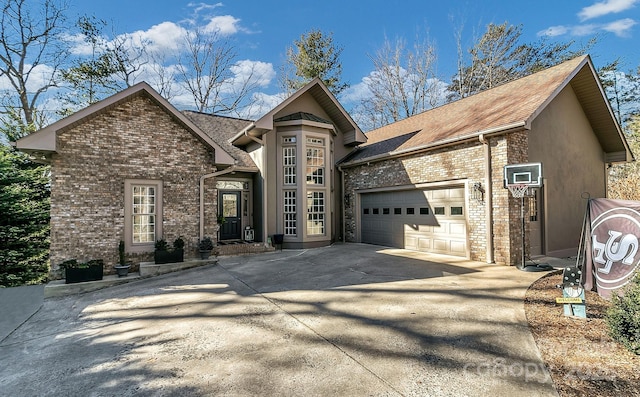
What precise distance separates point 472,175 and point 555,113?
3.92 m

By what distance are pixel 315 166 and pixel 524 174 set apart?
7.29 metres

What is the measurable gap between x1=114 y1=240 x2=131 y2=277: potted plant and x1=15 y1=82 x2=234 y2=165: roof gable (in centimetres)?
305

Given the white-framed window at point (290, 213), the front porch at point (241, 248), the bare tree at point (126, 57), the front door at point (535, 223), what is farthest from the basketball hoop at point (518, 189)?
the bare tree at point (126, 57)

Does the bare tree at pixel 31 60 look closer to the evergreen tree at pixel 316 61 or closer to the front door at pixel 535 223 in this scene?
the evergreen tree at pixel 316 61

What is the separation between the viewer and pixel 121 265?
342 inches

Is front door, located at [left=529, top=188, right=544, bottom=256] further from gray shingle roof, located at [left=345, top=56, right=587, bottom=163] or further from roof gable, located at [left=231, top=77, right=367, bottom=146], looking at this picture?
roof gable, located at [left=231, top=77, right=367, bottom=146]

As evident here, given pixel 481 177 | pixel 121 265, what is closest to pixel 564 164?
pixel 481 177

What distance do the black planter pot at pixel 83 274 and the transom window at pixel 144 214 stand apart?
4.26ft

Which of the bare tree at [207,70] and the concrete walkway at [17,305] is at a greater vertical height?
the bare tree at [207,70]

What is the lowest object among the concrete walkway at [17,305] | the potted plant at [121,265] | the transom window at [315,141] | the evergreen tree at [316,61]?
the concrete walkway at [17,305]

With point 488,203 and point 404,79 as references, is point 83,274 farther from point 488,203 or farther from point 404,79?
point 404,79

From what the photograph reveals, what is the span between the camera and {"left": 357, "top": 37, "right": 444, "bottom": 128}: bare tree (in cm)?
2441

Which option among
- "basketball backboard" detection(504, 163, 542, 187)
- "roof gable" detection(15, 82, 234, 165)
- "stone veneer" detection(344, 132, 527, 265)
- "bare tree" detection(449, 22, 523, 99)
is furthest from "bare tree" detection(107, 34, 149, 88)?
"bare tree" detection(449, 22, 523, 99)

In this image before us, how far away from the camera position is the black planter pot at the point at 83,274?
7.82 m
